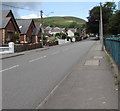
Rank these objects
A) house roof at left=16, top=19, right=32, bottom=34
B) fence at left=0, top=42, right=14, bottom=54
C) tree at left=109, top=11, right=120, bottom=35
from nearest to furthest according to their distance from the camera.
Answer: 1. fence at left=0, top=42, right=14, bottom=54
2. tree at left=109, top=11, right=120, bottom=35
3. house roof at left=16, top=19, right=32, bottom=34

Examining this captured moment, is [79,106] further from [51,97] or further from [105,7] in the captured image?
[105,7]

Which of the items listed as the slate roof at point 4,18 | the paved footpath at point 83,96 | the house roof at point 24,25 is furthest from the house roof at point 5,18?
the paved footpath at point 83,96

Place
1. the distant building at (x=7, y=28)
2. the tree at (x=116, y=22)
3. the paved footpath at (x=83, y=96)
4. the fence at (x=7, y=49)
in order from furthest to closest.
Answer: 1. the distant building at (x=7, y=28)
2. the tree at (x=116, y=22)
3. the fence at (x=7, y=49)
4. the paved footpath at (x=83, y=96)

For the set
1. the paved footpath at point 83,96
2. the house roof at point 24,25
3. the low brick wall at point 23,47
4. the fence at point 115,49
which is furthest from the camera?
the house roof at point 24,25

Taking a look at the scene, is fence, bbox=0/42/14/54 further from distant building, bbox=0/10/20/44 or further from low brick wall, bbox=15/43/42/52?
distant building, bbox=0/10/20/44

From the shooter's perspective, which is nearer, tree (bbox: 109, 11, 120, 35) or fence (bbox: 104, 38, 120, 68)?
fence (bbox: 104, 38, 120, 68)

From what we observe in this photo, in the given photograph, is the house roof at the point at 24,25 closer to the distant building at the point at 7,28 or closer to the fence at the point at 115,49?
the distant building at the point at 7,28

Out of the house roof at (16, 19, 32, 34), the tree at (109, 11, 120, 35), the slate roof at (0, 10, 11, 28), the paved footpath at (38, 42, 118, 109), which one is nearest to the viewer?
the paved footpath at (38, 42, 118, 109)

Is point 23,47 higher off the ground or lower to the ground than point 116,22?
lower

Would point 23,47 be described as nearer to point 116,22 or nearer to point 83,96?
point 116,22

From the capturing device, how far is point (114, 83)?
838cm

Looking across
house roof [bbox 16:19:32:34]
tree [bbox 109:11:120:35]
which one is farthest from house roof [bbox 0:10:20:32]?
tree [bbox 109:11:120:35]

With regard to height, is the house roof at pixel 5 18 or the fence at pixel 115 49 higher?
the house roof at pixel 5 18

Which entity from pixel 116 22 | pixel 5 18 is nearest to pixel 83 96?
pixel 116 22
